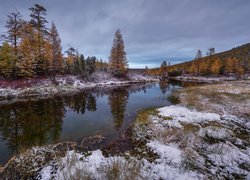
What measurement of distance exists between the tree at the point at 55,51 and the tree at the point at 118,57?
15.8 m

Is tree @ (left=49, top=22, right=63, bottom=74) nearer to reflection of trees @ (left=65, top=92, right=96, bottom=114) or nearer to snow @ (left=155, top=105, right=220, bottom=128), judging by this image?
reflection of trees @ (left=65, top=92, right=96, bottom=114)

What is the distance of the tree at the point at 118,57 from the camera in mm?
46594

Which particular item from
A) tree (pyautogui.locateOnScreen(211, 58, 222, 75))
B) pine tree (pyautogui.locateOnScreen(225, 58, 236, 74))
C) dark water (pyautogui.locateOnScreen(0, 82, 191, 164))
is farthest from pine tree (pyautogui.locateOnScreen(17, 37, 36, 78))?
pine tree (pyautogui.locateOnScreen(225, 58, 236, 74))

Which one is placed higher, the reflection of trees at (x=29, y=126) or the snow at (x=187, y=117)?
the snow at (x=187, y=117)

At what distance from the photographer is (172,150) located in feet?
20.1

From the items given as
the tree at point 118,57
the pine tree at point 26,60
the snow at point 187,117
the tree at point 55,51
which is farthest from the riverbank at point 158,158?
the tree at point 118,57

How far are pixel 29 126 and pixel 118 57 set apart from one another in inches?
1534

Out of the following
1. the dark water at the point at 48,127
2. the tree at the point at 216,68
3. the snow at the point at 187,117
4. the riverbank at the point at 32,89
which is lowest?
the dark water at the point at 48,127

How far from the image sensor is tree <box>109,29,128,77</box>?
153 feet

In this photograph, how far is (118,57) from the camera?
46.7 meters

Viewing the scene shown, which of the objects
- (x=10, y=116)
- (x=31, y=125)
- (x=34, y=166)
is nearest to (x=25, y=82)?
(x=10, y=116)

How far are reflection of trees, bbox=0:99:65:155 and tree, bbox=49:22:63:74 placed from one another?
22.5m

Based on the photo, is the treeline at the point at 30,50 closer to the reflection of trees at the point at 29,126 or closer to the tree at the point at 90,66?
the tree at the point at 90,66

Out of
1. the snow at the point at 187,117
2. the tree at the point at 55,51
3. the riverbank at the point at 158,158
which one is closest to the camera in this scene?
the riverbank at the point at 158,158
